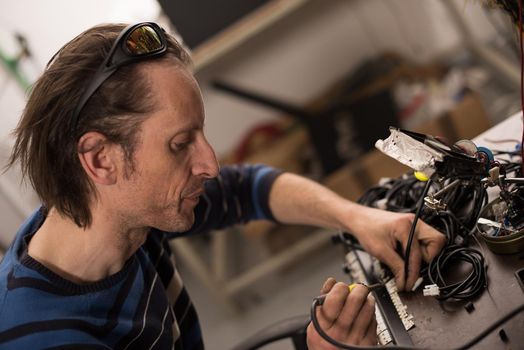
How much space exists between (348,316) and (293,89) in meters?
2.12

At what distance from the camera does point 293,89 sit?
2.71m

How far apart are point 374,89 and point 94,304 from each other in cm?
183

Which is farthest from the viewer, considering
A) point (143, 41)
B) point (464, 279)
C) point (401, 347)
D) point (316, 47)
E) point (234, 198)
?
point (316, 47)

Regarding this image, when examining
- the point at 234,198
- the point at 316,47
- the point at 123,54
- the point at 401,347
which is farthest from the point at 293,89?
the point at 401,347

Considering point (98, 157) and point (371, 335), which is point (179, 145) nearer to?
point (98, 157)

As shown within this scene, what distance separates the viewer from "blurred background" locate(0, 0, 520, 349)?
2074mm

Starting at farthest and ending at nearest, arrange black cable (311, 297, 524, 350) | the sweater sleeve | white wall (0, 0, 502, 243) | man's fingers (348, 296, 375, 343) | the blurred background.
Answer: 1. white wall (0, 0, 502, 243)
2. the blurred background
3. the sweater sleeve
4. man's fingers (348, 296, 375, 343)
5. black cable (311, 297, 524, 350)

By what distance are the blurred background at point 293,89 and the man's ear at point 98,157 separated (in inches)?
→ 49.1

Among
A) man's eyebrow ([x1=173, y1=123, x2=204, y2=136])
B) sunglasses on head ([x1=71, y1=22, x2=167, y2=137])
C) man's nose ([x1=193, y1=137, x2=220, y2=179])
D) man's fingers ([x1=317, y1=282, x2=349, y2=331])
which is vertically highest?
sunglasses on head ([x1=71, y1=22, x2=167, y2=137])

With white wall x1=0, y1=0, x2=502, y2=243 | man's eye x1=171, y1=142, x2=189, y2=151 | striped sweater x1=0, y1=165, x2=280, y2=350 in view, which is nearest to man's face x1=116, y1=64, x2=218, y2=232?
man's eye x1=171, y1=142, x2=189, y2=151

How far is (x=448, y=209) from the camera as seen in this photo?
2.87 ft

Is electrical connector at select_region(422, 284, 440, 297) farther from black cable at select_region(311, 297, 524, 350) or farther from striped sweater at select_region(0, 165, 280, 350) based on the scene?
striped sweater at select_region(0, 165, 280, 350)

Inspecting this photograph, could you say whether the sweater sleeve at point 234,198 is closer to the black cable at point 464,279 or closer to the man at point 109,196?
the man at point 109,196

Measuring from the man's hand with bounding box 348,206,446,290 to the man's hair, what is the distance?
44cm
